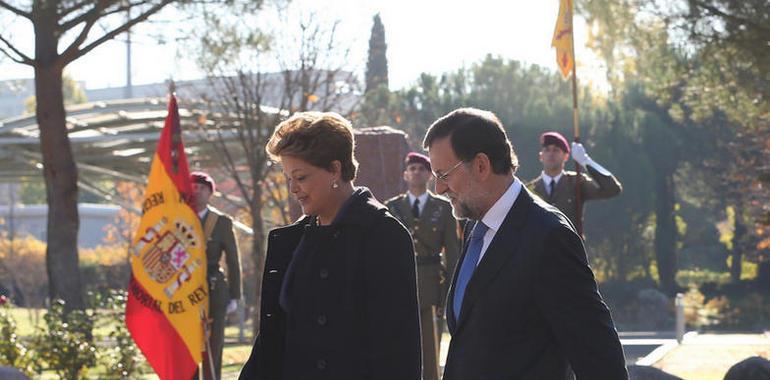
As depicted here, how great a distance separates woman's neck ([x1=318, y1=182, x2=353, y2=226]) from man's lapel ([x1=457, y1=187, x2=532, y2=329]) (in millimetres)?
631

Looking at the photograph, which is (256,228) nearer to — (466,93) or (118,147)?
(118,147)

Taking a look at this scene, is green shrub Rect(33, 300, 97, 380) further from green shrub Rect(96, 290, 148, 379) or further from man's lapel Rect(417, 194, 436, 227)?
man's lapel Rect(417, 194, 436, 227)

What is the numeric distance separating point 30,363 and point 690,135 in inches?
1342

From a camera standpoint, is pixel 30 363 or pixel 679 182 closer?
pixel 30 363

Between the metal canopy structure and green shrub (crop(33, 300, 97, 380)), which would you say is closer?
green shrub (crop(33, 300, 97, 380))

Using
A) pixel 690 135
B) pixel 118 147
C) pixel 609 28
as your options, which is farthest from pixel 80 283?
pixel 690 135

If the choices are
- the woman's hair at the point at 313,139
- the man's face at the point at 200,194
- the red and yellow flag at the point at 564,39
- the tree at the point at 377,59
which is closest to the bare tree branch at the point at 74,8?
the man's face at the point at 200,194

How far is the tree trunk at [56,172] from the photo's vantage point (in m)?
14.8

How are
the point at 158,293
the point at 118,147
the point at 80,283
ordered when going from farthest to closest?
the point at 118,147 < the point at 80,283 < the point at 158,293

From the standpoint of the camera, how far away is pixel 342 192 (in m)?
4.54

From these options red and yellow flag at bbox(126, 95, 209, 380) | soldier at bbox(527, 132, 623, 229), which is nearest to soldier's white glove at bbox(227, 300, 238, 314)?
red and yellow flag at bbox(126, 95, 209, 380)

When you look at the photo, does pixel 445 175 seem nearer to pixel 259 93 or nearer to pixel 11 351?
pixel 11 351

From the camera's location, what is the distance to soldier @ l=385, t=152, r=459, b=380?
34.3ft

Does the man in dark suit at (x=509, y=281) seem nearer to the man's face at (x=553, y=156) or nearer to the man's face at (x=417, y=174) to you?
the man's face at (x=553, y=156)
